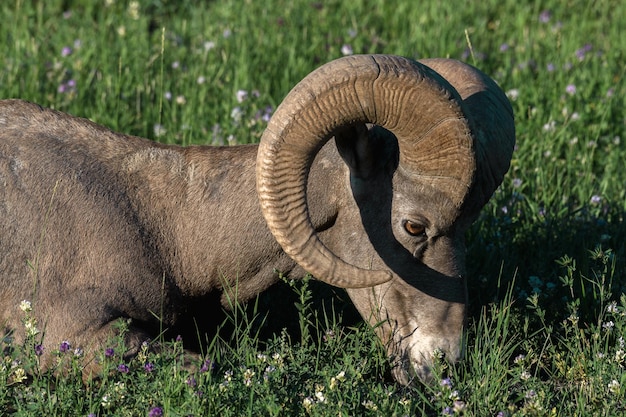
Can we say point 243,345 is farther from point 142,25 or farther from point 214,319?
point 142,25

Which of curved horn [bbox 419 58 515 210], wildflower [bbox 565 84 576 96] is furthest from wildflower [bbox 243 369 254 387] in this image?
wildflower [bbox 565 84 576 96]

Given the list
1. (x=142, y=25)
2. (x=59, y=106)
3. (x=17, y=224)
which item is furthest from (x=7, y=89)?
(x=17, y=224)

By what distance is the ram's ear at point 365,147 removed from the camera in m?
5.39

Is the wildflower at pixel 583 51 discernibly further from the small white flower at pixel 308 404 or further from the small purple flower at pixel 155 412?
the small purple flower at pixel 155 412

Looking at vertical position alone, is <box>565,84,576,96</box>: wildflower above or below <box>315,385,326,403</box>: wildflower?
above

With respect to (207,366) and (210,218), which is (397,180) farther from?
(207,366)

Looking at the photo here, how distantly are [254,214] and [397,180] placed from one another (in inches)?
30.6

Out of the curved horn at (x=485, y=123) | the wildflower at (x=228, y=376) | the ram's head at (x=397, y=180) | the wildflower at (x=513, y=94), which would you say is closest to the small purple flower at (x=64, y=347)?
the wildflower at (x=228, y=376)

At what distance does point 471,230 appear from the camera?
7.44 meters

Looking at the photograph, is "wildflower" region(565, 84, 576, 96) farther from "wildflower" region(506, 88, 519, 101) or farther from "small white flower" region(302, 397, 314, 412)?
"small white flower" region(302, 397, 314, 412)

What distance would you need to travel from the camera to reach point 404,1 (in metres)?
11.1

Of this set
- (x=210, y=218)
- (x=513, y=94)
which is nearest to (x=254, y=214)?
(x=210, y=218)

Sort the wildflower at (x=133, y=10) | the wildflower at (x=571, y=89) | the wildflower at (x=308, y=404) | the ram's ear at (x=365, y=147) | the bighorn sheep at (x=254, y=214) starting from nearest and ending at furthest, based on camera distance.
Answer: the wildflower at (x=308, y=404) → the bighorn sheep at (x=254, y=214) → the ram's ear at (x=365, y=147) → the wildflower at (x=571, y=89) → the wildflower at (x=133, y=10)

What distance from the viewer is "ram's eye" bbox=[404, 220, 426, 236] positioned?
18.1 feet
